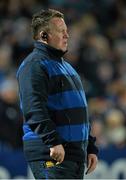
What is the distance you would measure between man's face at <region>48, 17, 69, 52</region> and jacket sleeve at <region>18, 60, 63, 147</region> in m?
0.20

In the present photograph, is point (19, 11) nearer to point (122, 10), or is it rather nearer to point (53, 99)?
point (122, 10)

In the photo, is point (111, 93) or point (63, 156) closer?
point (63, 156)

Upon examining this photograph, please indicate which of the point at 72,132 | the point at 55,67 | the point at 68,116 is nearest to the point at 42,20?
the point at 55,67

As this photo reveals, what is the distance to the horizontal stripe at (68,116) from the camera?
425 centimetres

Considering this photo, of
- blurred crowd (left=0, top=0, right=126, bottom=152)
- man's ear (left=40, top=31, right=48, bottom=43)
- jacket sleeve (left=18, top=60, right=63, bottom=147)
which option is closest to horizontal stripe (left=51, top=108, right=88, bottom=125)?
jacket sleeve (left=18, top=60, right=63, bottom=147)

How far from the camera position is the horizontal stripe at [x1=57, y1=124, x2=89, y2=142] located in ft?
13.9

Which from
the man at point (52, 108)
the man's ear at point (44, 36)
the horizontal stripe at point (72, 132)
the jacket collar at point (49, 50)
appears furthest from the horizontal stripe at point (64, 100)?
the man's ear at point (44, 36)

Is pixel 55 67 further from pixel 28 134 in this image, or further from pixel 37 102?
pixel 28 134

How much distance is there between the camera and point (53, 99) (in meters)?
4.25

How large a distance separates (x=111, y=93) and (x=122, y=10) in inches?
109

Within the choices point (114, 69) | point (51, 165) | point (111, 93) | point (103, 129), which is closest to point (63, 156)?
point (51, 165)

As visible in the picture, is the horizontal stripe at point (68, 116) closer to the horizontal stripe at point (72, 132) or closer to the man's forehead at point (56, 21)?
the horizontal stripe at point (72, 132)

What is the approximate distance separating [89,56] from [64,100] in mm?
6590

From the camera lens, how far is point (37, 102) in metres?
4.12
